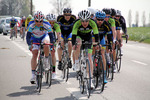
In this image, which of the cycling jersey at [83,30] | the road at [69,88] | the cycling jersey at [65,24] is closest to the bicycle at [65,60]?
the road at [69,88]

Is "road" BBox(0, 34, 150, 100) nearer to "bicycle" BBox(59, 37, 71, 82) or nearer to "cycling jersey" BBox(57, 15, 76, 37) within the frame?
"bicycle" BBox(59, 37, 71, 82)

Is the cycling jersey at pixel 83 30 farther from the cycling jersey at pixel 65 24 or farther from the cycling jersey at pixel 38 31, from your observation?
the cycling jersey at pixel 65 24

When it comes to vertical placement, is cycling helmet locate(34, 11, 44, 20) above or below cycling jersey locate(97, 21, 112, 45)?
above

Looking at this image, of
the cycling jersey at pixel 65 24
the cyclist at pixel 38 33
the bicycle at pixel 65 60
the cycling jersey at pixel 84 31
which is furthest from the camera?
the cycling jersey at pixel 65 24

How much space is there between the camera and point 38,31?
26.0ft

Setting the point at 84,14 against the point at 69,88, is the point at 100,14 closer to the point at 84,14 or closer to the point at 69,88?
the point at 84,14

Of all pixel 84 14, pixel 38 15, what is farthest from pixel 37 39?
pixel 84 14

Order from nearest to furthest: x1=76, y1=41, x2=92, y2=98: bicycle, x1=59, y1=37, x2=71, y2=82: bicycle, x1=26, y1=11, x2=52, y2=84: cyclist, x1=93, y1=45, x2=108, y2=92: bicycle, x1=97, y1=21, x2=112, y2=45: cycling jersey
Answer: x1=76, y1=41, x2=92, y2=98: bicycle, x1=93, y1=45, x2=108, y2=92: bicycle, x1=26, y1=11, x2=52, y2=84: cyclist, x1=97, y1=21, x2=112, y2=45: cycling jersey, x1=59, y1=37, x2=71, y2=82: bicycle

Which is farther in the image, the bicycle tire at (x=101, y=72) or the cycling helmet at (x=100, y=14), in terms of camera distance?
the cycling helmet at (x=100, y=14)

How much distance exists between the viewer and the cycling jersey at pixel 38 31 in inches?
311

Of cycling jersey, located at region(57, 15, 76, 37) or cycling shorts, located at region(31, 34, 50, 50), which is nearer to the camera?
cycling shorts, located at region(31, 34, 50, 50)

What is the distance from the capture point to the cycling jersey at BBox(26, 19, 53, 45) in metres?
7.89

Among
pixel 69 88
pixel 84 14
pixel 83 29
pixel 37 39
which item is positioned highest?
pixel 84 14

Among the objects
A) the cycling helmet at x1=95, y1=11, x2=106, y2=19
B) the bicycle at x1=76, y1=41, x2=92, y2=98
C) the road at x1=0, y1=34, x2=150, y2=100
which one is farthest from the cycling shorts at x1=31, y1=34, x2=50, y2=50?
the cycling helmet at x1=95, y1=11, x2=106, y2=19
